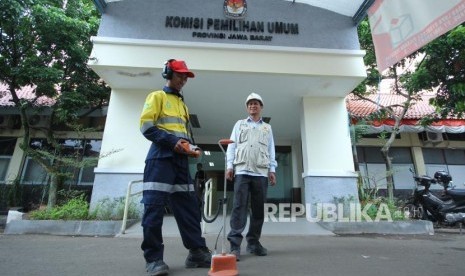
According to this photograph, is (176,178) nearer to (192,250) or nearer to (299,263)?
(192,250)

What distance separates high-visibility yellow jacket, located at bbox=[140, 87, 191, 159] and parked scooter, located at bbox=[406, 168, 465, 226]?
6467mm

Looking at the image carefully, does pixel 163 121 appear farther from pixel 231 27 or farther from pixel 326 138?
pixel 326 138

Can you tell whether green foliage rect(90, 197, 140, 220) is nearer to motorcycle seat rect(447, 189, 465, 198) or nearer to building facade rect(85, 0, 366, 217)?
building facade rect(85, 0, 366, 217)

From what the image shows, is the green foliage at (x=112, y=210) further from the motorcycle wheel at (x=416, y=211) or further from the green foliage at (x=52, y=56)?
the motorcycle wheel at (x=416, y=211)

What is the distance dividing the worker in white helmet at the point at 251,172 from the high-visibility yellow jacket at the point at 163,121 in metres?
0.81

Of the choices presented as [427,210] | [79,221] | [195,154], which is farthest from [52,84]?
[427,210]

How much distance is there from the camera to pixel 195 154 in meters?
2.39

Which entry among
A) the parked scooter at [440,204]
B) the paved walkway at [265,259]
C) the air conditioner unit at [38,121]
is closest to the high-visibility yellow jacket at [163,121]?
the paved walkway at [265,259]

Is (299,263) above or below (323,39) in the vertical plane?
below

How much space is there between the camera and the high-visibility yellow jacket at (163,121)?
2.32 metres

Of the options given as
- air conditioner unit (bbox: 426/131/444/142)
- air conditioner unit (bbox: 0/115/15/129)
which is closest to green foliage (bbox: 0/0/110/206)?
air conditioner unit (bbox: 0/115/15/129)

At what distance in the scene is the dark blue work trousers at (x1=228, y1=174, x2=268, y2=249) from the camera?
120 inches

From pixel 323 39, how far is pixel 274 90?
141 centimetres

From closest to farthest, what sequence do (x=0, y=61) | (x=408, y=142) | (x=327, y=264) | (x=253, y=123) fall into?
(x=327, y=264), (x=253, y=123), (x=0, y=61), (x=408, y=142)
